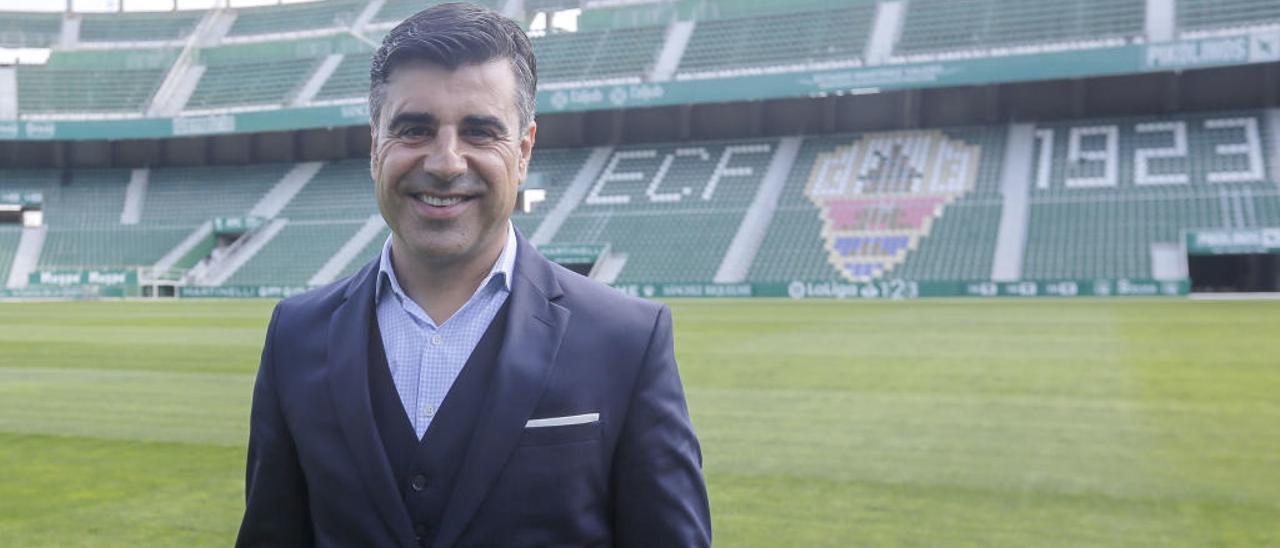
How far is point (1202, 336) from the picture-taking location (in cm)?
1756

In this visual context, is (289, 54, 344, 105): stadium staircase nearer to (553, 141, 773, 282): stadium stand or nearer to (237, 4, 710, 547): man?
(553, 141, 773, 282): stadium stand

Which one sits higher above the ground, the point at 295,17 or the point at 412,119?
the point at 295,17

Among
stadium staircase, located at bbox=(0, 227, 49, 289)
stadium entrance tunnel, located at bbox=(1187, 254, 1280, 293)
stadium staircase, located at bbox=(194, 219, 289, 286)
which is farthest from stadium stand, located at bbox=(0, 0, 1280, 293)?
stadium entrance tunnel, located at bbox=(1187, 254, 1280, 293)

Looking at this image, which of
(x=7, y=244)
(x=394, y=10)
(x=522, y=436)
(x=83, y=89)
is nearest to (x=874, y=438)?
(x=522, y=436)

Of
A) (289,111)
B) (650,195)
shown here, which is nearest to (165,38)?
(289,111)

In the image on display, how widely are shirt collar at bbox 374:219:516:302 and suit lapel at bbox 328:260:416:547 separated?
76mm

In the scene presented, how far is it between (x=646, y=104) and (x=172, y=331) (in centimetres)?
2539

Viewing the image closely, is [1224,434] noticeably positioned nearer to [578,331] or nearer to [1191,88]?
[578,331]

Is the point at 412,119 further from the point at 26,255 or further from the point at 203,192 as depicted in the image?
the point at 203,192

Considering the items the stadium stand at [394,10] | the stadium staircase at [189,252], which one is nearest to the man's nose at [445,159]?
the stadium staircase at [189,252]

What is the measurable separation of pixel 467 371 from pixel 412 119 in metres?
0.48

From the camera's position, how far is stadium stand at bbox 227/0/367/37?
5566cm

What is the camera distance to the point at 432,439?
210 centimetres

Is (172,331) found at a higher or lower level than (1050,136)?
lower
